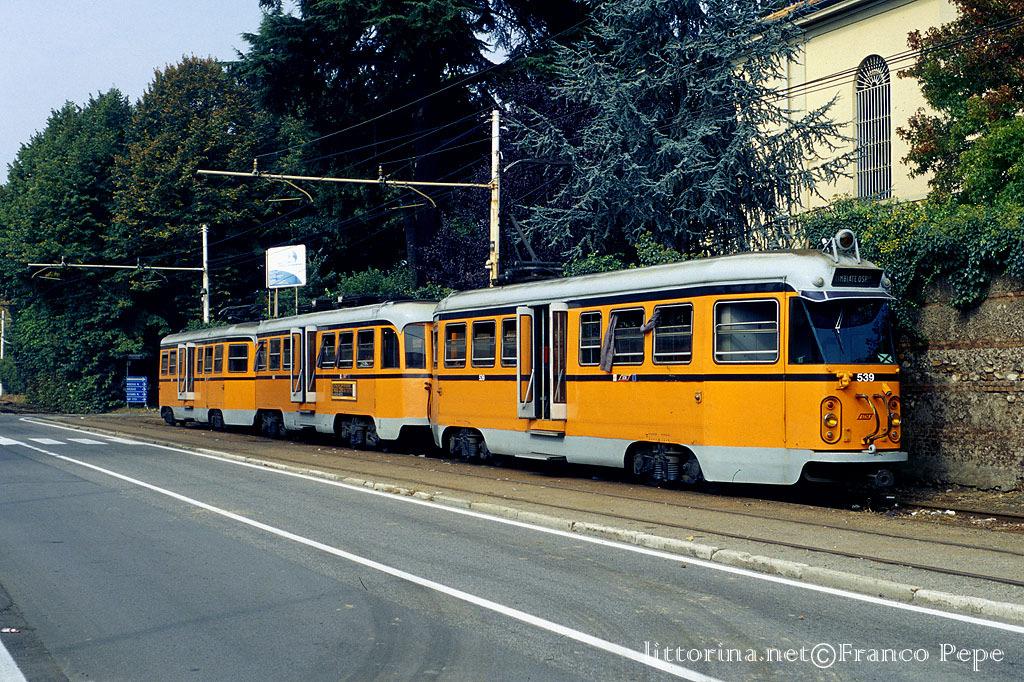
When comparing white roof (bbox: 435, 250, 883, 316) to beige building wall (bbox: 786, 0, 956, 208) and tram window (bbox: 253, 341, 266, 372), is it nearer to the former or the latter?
tram window (bbox: 253, 341, 266, 372)

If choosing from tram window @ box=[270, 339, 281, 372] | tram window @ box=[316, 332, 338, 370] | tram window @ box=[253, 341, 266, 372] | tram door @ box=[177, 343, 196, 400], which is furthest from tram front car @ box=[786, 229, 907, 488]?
tram door @ box=[177, 343, 196, 400]

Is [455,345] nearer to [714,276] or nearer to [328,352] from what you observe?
[328,352]

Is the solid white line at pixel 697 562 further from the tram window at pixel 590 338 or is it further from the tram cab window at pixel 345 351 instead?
the tram cab window at pixel 345 351

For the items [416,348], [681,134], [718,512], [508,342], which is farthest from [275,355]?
[718,512]

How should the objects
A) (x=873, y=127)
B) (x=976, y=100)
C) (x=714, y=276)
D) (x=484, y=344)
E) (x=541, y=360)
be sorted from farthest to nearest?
(x=873, y=127) → (x=976, y=100) → (x=484, y=344) → (x=541, y=360) → (x=714, y=276)

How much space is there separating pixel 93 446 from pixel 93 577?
19.4 m

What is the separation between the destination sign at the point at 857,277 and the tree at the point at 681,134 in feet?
46.1

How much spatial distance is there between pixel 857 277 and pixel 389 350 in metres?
12.1

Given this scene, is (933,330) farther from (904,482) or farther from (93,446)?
(93,446)

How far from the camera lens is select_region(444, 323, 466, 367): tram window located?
21453 millimetres

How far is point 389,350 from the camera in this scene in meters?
24.7

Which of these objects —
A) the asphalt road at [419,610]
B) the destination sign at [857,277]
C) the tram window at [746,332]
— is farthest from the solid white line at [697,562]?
the destination sign at [857,277]

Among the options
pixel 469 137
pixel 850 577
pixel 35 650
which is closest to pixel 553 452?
pixel 850 577

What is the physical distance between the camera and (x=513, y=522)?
13.2 meters
